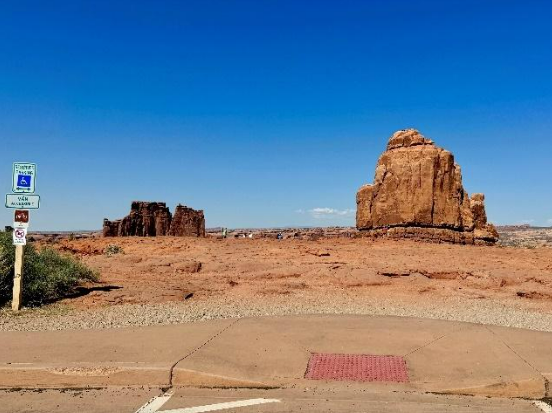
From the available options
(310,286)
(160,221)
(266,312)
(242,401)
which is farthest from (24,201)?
(160,221)

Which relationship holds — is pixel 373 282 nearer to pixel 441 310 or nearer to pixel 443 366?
pixel 441 310

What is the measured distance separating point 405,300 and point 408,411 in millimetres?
8779

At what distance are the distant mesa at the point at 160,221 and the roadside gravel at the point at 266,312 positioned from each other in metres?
50.4

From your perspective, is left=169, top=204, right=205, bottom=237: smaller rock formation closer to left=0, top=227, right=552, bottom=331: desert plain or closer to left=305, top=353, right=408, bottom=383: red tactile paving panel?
left=0, top=227, right=552, bottom=331: desert plain

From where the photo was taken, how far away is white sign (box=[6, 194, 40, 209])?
10.0 metres

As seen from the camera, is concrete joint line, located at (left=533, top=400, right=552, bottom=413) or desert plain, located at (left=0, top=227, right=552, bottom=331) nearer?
concrete joint line, located at (left=533, top=400, right=552, bottom=413)

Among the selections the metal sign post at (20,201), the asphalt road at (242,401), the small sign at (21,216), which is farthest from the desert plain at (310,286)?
the asphalt road at (242,401)

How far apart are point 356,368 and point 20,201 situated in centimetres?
773

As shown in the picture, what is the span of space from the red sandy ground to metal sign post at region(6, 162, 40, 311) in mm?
1502

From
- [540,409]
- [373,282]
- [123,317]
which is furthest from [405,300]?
[540,409]

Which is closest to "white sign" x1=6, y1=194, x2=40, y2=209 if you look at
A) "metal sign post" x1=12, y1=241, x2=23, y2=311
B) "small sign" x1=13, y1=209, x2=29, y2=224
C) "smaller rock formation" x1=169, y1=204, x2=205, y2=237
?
"small sign" x1=13, y1=209, x2=29, y2=224

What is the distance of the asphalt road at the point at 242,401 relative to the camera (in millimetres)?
4645

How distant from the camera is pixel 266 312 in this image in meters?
10.1

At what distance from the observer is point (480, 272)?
17609 millimetres
